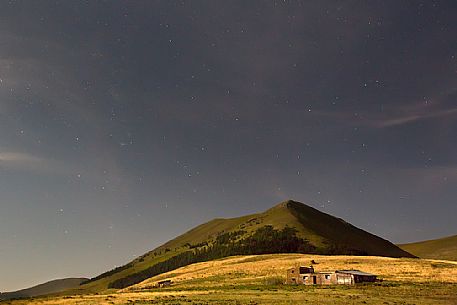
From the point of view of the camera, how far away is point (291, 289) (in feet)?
246

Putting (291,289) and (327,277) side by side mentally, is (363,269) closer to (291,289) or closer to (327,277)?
(327,277)

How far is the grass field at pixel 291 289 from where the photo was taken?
5628 cm

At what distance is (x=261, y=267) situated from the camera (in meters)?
128

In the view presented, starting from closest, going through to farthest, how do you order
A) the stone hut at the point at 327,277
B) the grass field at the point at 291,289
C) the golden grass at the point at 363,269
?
the grass field at the point at 291,289 → the stone hut at the point at 327,277 → the golden grass at the point at 363,269

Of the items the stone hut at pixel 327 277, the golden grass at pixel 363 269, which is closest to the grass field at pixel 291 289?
the golden grass at pixel 363 269

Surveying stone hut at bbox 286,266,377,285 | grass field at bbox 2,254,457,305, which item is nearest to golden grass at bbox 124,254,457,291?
grass field at bbox 2,254,457,305

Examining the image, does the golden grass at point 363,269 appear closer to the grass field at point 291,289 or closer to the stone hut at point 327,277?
the grass field at point 291,289

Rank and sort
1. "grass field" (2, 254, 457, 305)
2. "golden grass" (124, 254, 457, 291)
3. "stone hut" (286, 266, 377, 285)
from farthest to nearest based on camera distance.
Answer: "golden grass" (124, 254, 457, 291), "stone hut" (286, 266, 377, 285), "grass field" (2, 254, 457, 305)

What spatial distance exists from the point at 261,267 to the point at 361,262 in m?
30.3

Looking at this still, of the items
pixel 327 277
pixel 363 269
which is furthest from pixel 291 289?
pixel 363 269

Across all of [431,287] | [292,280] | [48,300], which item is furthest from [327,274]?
[48,300]

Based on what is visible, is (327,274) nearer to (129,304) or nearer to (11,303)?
(129,304)

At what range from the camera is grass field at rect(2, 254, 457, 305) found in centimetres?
5628

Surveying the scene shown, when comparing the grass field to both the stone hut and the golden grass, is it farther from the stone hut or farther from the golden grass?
the stone hut
